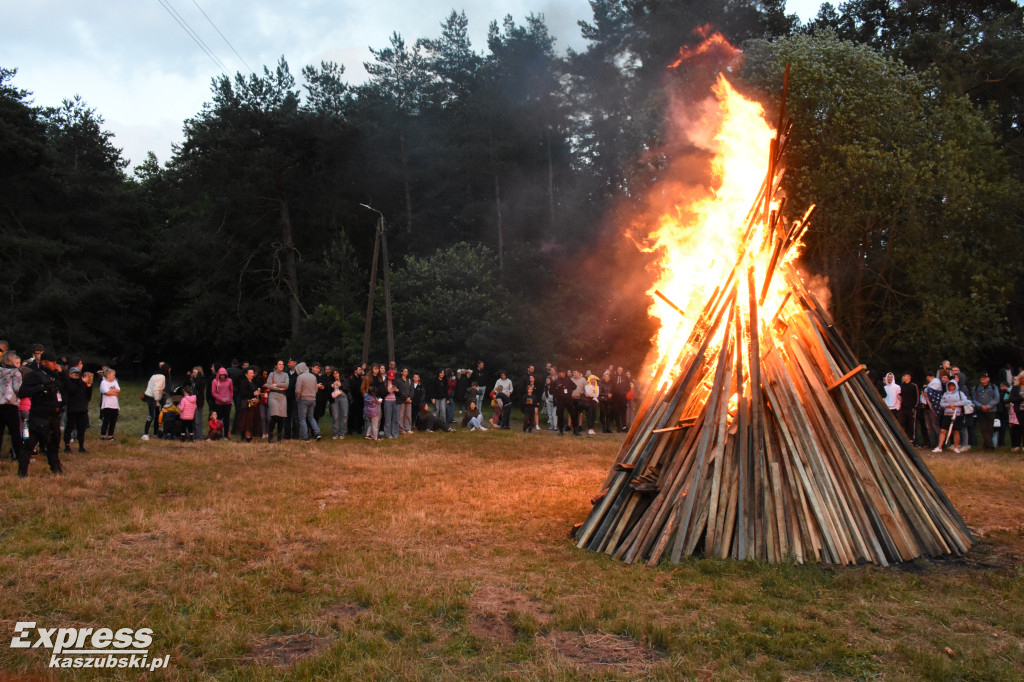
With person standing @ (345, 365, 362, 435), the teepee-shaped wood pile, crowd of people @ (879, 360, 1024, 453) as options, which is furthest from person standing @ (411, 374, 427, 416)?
the teepee-shaped wood pile

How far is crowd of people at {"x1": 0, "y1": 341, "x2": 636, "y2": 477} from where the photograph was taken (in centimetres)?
1121

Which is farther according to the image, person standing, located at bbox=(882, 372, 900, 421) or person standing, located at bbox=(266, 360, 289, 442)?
person standing, located at bbox=(882, 372, 900, 421)

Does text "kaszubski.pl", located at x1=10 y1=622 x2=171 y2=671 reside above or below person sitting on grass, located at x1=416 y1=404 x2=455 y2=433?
below

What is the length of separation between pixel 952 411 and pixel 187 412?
1721 centimetres

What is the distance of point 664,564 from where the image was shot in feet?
24.5

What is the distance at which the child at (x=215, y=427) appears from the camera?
54.6ft

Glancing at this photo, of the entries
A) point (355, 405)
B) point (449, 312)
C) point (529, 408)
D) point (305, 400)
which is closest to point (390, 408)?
point (355, 405)

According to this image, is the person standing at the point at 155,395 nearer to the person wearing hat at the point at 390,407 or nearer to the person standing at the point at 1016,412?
the person wearing hat at the point at 390,407

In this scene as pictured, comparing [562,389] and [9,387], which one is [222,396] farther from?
[562,389]

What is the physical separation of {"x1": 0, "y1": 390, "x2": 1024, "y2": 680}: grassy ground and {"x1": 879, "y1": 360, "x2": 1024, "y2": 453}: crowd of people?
682 cm

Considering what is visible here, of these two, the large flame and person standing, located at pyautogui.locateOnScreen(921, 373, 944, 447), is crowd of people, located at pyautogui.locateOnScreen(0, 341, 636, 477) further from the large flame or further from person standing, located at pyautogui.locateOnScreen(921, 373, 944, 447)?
the large flame

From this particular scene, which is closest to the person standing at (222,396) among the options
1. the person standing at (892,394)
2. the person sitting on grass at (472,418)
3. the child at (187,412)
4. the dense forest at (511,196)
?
the child at (187,412)

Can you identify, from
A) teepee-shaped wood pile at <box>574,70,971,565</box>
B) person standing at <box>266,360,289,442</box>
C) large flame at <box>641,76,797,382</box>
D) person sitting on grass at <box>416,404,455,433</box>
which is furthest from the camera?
person sitting on grass at <box>416,404,455,433</box>

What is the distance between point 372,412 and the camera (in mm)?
17875
